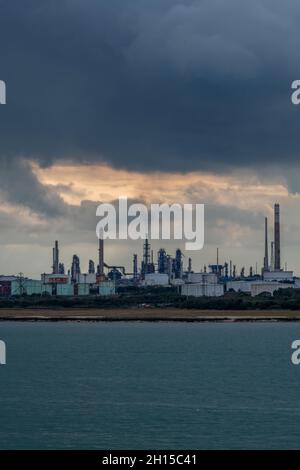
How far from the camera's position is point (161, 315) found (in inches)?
7323

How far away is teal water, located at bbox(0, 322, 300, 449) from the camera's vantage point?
48.2 m

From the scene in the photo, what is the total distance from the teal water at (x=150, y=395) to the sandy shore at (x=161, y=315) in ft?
191

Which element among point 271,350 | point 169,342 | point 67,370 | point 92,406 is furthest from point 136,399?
point 169,342

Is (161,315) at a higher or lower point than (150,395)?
higher

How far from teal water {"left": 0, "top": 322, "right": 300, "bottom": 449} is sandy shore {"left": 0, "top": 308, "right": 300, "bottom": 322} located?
58.2 meters

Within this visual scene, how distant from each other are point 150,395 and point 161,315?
12205 centimetres

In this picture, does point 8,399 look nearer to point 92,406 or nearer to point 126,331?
point 92,406

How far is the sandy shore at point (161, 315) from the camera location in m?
177

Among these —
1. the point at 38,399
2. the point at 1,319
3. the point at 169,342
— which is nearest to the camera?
the point at 38,399

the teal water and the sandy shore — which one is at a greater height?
the sandy shore

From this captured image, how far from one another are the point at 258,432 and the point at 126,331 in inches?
3961

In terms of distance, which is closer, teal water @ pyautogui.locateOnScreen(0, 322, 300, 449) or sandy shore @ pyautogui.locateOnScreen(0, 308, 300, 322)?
teal water @ pyautogui.locateOnScreen(0, 322, 300, 449)

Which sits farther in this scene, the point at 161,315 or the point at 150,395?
the point at 161,315

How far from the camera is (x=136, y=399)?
6206cm
